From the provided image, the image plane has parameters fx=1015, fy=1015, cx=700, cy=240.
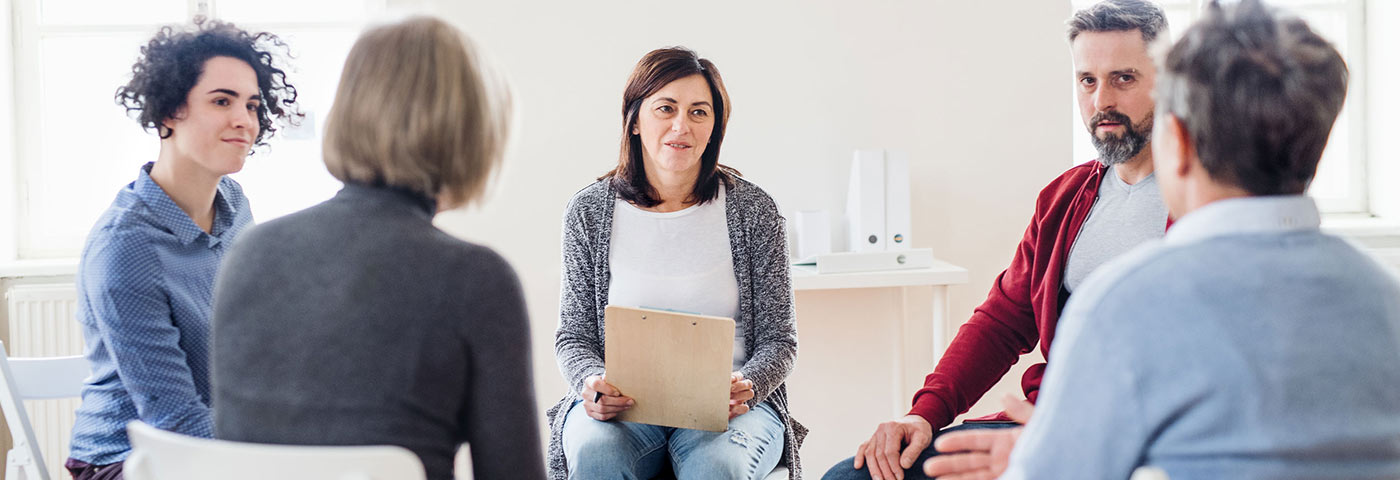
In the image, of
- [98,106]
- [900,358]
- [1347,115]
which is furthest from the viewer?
[1347,115]

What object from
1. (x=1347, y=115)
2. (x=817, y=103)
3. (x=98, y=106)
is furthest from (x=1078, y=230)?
(x=98, y=106)

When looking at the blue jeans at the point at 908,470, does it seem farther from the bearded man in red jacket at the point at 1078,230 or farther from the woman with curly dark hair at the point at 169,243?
the woman with curly dark hair at the point at 169,243

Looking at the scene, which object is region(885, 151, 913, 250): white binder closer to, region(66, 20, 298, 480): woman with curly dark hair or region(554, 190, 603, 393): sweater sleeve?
region(554, 190, 603, 393): sweater sleeve

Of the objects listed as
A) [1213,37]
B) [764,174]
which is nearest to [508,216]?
[764,174]

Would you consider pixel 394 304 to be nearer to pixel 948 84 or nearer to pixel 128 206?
pixel 128 206

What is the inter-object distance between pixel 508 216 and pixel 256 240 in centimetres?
205

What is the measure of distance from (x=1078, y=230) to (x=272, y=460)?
1.37 metres

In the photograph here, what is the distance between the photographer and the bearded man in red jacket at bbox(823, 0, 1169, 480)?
5.70 feet

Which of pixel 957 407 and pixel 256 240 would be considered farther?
pixel 957 407

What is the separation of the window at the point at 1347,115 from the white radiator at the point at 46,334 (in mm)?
3246

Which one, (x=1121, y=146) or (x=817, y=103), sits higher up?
(x=817, y=103)

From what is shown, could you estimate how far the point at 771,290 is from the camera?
2160 millimetres

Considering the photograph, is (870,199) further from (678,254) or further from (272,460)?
(272,460)

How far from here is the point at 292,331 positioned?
105 cm
